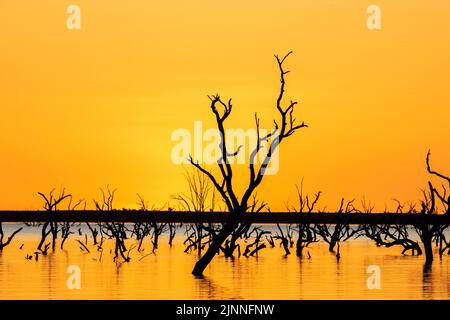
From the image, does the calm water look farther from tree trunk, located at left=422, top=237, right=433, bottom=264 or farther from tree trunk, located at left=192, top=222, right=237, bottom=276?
tree trunk, located at left=422, top=237, right=433, bottom=264

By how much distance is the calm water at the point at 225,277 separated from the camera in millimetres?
28672

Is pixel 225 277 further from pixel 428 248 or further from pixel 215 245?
pixel 428 248

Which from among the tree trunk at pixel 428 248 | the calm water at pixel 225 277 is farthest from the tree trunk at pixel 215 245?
the tree trunk at pixel 428 248

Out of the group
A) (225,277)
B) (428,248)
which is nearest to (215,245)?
(225,277)

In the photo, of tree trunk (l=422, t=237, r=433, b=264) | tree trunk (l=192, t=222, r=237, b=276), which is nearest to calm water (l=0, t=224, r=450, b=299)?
tree trunk (l=192, t=222, r=237, b=276)

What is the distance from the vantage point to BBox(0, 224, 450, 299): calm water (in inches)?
1129

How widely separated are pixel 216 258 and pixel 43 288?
14.6 metres

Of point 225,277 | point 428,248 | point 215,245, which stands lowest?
point 225,277

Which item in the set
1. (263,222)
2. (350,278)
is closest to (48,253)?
(350,278)

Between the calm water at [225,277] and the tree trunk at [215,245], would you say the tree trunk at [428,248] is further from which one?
the tree trunk at [215,245]

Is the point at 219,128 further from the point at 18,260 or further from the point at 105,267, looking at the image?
the point at 18,260

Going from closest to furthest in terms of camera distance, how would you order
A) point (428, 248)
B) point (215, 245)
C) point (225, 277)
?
point (215, 245) < point (225, 277) < point (428, 248)

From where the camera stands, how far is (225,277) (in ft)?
111
